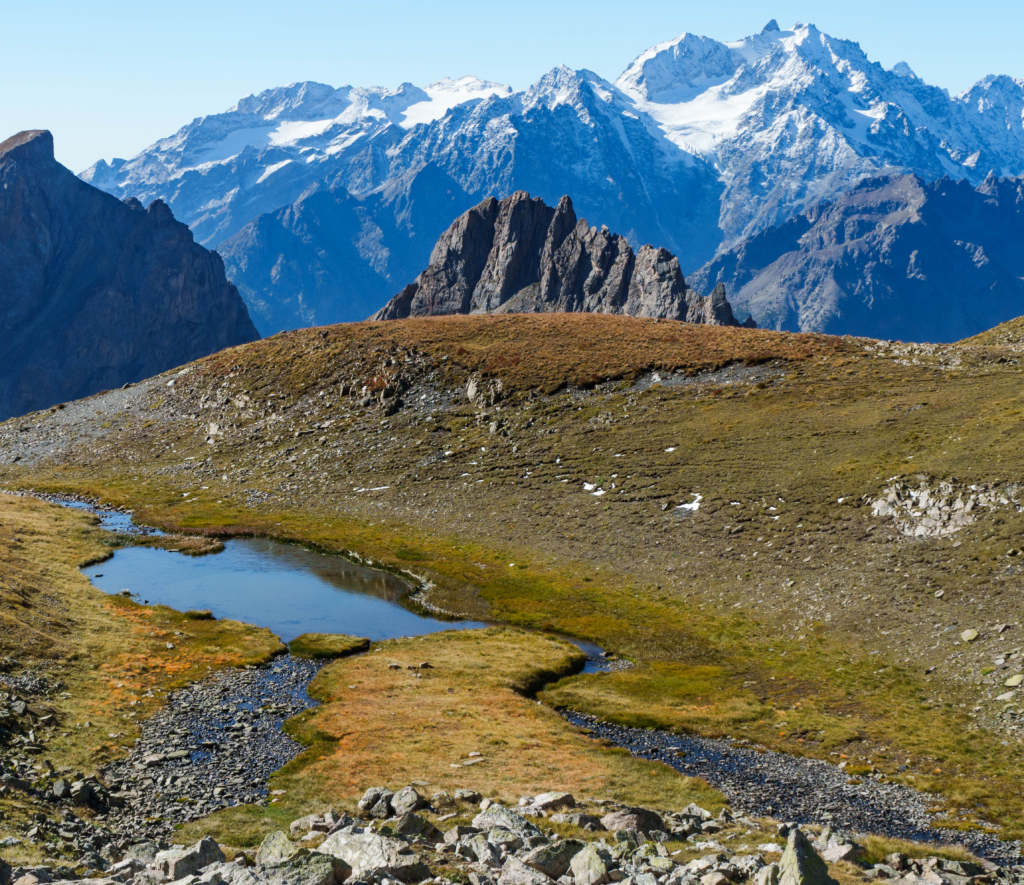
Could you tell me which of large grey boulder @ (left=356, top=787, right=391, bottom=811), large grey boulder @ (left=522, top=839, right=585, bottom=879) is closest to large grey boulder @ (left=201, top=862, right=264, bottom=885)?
large grey boulder @ (left=522, top=839, right=585, bottom=879)

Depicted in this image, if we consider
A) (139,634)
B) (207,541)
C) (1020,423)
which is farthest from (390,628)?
(1020,423)

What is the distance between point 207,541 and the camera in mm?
78438

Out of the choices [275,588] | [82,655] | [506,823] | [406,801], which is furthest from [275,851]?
[275,588]

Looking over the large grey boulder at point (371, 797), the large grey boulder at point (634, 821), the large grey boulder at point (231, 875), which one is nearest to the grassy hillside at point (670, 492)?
the large grey boulder at point (634, 821)

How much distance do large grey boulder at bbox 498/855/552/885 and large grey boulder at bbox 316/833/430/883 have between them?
200cm

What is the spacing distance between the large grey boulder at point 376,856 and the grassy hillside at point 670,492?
21.6 m

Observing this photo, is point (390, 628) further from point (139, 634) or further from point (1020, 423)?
point (1020, 423)

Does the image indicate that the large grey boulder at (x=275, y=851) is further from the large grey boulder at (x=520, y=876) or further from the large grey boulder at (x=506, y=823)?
the large grey boulder at (x=506, y=823)

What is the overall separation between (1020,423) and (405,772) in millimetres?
55756

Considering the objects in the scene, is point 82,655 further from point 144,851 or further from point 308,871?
point 308,871

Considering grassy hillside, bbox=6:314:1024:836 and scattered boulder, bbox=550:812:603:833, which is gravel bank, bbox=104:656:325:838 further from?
grassy hillside, bbox=6:314:1024:836

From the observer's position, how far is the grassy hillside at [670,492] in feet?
139

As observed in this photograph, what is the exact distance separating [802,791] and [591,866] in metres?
16.4

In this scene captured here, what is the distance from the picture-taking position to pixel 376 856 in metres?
21.0
